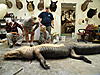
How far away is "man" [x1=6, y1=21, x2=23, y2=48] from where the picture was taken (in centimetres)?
570

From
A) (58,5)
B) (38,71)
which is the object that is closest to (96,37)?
(58,5)

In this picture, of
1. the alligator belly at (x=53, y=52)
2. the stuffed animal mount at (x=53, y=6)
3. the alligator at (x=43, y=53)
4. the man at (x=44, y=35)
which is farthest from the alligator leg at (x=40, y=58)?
the stuffed animal mount at (x=53, y=6)

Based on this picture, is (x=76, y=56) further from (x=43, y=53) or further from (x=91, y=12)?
(x=91, y=12)

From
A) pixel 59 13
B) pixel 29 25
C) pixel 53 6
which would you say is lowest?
pixel 29 25

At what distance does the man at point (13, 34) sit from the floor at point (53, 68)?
2112 millimetres

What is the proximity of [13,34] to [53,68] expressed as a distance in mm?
3205

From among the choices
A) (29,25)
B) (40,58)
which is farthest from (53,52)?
(29,25)

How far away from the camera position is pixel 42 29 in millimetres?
6254

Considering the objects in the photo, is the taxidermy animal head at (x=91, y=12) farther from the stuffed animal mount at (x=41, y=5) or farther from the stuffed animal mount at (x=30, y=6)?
the stuffed animal mount at (x=30, y=6)

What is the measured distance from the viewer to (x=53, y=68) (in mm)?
3143

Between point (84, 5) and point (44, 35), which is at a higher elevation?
point (84, 5)

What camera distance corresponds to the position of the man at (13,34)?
18.7 ft

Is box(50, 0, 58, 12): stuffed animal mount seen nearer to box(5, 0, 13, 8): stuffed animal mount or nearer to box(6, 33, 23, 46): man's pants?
box(5, 0, 13, 8): stuffed animal mount

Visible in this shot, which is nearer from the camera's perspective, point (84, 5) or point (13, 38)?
point (13, 38)
